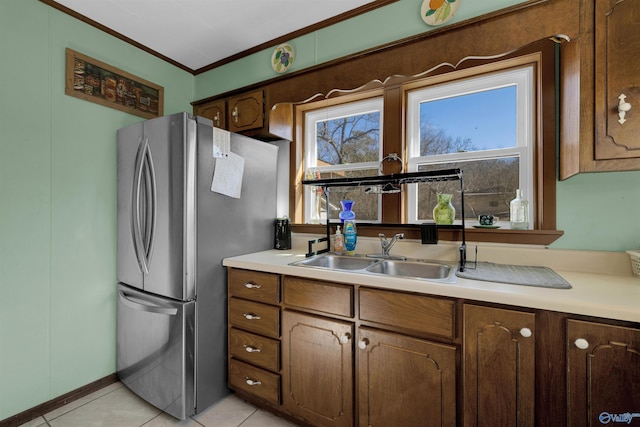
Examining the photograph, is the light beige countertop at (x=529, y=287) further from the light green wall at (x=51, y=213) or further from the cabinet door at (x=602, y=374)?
the light green wall at (x=51, y=213)

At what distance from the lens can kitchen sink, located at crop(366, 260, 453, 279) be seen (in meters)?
1.57

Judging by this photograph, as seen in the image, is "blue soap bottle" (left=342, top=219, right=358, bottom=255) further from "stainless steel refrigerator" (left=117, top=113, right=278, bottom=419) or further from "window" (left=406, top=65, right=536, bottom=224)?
"stainless steel refrigerator" (left=117, top=113, right=278, bottom=419)

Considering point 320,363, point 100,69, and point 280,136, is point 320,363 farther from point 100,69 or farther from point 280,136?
point 100,69

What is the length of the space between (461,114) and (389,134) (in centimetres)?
47

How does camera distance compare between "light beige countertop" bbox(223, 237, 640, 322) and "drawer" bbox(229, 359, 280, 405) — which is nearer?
"light beige countertop" bbox(223, 237, 640, 322)

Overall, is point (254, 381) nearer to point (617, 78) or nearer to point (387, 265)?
point (387, 265)

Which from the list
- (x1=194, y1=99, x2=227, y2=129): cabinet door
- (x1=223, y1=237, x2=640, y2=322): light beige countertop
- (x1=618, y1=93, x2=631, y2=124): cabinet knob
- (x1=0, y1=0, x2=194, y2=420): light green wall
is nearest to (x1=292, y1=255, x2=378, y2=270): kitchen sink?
Result: (x1=223, y1=237, x2=640, y2=322): light beige countertop

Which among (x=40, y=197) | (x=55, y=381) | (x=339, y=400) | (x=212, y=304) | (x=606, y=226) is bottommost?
(x=55, y=381)

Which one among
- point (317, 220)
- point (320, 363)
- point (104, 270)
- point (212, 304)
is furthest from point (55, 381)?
point (317, 220)

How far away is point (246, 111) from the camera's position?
2.19 m

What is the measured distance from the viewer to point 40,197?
1674 mm

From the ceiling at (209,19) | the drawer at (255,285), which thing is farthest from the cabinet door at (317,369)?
the ceiling at (209,19)

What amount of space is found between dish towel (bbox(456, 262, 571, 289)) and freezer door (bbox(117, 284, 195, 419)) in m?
1.51

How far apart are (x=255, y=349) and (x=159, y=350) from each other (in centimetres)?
58
